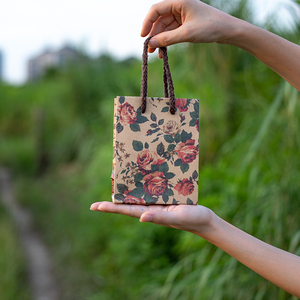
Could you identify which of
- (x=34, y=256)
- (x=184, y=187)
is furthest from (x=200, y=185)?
(x=34, y=256)

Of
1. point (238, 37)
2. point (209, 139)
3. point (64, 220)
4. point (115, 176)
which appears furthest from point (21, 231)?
point (238, 37)

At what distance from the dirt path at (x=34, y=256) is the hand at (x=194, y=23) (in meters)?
2.32

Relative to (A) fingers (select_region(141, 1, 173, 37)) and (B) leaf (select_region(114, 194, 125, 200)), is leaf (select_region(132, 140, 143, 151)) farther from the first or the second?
(A) fingers (select_region(141, 1, 173, 37))

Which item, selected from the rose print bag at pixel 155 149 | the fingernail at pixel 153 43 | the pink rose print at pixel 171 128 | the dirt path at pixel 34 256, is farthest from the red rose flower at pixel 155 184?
the dirt path at pixel 34 256

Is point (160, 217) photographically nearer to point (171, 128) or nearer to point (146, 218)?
point (146, 218)

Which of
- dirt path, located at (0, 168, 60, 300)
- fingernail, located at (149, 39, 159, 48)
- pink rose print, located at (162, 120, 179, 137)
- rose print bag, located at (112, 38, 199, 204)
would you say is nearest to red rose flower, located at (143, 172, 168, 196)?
rose print bag, located at (112, 38, 199, 204)

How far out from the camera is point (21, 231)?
10.9 ft

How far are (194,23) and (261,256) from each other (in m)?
0.53

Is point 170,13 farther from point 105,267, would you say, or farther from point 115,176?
point 105,267

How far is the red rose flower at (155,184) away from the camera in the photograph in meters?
0.72

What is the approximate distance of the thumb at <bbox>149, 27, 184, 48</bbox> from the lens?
0.66 metres

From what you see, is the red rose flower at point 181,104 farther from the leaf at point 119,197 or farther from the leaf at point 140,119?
Result: the leaf at point 119,197

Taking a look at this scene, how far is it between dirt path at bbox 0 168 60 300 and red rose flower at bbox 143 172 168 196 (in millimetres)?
2075

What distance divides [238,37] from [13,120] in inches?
201
